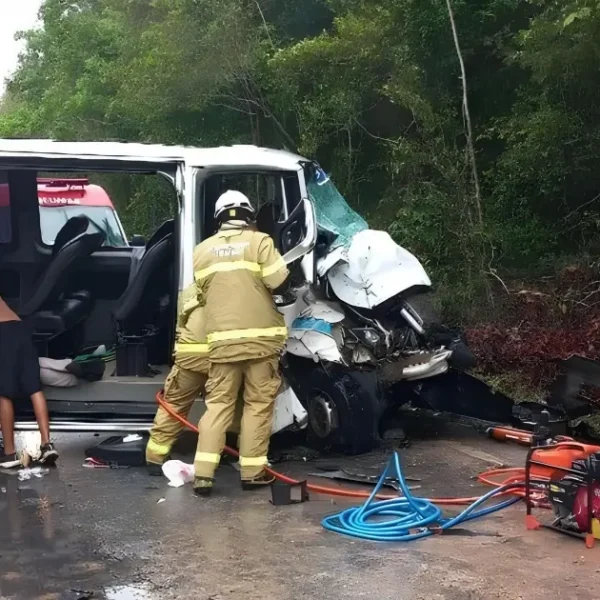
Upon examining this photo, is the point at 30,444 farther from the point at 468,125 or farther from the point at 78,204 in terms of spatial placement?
the point at 468,125

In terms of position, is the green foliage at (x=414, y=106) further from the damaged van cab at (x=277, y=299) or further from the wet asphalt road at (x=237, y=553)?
the wet asphalt road at (x=237, y=553)

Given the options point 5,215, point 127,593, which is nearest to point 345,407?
point 127,593

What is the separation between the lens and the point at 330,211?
20.7ft

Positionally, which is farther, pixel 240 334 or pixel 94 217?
pixel 94 217

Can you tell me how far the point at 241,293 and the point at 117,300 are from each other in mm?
1908

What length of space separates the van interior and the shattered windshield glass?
0.17 metres

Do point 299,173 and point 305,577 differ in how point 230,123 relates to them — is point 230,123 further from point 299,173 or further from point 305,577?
point 305,577

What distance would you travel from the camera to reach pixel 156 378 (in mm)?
6121

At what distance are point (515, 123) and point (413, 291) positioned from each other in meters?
4.91

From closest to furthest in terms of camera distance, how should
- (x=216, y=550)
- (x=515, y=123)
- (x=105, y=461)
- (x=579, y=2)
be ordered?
(x=216, y=550)
(x=105, y=461)
(x=579, y=2)
(x=515, y=123)

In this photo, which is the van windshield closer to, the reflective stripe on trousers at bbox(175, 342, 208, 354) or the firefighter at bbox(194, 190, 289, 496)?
the reflective stripe on trousers at bbox(175, 342, 208, 354)

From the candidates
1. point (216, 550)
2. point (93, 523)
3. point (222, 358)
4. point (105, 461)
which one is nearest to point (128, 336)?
point (105, 461)

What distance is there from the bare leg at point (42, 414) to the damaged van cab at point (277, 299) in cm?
8

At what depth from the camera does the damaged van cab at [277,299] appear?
562cm
